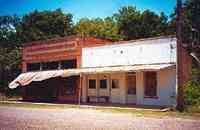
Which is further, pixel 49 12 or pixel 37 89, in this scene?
pixel 49 12

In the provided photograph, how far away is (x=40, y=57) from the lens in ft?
123

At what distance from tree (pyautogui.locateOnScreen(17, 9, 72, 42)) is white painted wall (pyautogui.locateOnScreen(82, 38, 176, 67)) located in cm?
2354

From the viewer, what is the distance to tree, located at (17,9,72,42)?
2152 inches

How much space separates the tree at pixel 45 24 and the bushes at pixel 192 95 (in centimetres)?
3295

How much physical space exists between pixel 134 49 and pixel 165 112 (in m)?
8.41

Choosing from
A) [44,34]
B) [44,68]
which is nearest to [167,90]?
[44,68]

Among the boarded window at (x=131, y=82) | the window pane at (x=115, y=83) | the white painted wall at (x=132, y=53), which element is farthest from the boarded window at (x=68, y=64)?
the boarded window at (x=131, y=82)

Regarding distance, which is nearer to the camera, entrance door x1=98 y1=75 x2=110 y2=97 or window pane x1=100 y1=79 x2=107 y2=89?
entrance door x1=98 y1=75 x2=110 y2=97

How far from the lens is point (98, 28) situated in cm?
6078

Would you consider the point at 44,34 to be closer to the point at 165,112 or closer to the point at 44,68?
the point at 44,68

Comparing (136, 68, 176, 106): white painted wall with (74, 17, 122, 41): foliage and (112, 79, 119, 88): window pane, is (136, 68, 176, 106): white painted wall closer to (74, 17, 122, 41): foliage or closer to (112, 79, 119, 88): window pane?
(112, 79, 119, 88): window pane

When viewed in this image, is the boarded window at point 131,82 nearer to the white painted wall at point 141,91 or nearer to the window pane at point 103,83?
the white painted wall at point 141,91

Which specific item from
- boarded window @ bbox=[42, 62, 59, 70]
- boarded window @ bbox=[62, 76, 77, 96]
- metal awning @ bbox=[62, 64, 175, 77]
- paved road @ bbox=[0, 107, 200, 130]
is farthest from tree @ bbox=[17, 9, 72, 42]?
paved road @ bbox=[0, 107, 200, 130]

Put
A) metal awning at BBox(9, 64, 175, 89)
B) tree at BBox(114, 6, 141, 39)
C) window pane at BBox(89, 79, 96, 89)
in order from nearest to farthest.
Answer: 1. metal awning at BBox(9, 64, 175, 89)
2. window pane at BBox(89, 79, 96, 89)
3. tree at BBox(114, 6, 141, 39)
